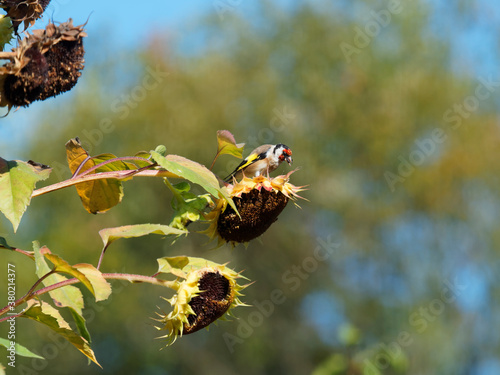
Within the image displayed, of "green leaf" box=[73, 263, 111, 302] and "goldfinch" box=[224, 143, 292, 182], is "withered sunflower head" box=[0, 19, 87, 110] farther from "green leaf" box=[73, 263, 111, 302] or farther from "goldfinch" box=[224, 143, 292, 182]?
Answer: "goldfinch" box=[224, 143, 292, 182]

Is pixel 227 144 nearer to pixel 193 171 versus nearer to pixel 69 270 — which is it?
pixel 193 171

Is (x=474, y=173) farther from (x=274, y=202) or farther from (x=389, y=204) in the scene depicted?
(x=274, y=202)

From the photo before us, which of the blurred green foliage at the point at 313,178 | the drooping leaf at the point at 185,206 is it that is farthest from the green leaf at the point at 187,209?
the blurred green foliage at the point at 313,178

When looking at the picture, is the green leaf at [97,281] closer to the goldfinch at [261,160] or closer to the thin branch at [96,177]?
the thin branch at [96,177]

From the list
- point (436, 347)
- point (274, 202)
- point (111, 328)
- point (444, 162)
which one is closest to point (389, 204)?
point (444, 162)

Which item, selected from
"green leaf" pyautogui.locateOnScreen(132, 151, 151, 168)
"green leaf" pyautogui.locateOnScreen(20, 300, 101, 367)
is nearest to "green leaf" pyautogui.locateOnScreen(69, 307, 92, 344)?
"green leaf" pyautogui.locateOnScreen(20, 300, 101, 367)
